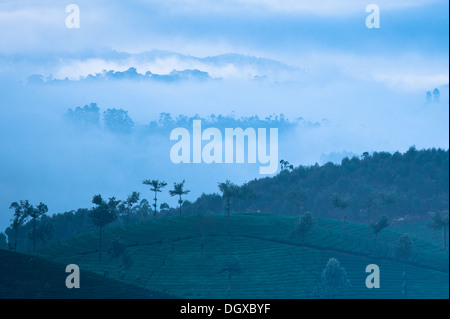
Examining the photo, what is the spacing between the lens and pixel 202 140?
56188 millimetres

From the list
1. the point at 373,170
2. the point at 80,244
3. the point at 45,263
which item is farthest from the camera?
the point at 373,170

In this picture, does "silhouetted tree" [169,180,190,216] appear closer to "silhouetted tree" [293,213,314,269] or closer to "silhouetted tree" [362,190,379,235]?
"silhouetted tree" [293,213,314,269]

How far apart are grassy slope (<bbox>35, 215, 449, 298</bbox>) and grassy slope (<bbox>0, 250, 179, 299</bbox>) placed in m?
6.88

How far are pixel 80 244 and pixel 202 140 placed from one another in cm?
2093

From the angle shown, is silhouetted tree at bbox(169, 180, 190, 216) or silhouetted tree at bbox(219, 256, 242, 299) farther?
silhouetted tree at bbox(169, 180, 190, 216)

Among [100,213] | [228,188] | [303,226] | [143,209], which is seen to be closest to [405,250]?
[303,226]

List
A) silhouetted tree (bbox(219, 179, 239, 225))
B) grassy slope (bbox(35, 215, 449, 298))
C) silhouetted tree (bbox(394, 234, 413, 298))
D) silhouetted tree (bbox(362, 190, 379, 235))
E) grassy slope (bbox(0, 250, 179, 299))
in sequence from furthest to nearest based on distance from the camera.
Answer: silhouetted tree (bbox(362, 190, 379, 235)) → silhouetted tree (bbox(219, 179, 239, 225)) → silhouetted tree (bbox(394, 234, 413, 298)) → grassy slope (bbox(35, 215, 449, 298)) → grassy slope (bbox(0, 250, 179, 299))

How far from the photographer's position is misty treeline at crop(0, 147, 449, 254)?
245 feet

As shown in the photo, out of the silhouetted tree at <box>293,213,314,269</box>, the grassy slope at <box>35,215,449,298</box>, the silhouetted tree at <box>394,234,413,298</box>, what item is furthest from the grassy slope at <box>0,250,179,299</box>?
the silhouetted tree at <box>394,234,413,298</box>

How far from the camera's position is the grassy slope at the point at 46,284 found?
4209 centimetres

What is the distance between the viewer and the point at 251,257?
60.6 meters

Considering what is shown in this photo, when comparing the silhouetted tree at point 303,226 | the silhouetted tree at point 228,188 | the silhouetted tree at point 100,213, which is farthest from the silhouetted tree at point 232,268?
the silhouetted tree at point 228,188
